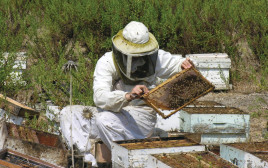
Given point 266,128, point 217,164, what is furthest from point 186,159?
point 266,128

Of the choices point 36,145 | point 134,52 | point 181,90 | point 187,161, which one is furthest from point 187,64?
point 36,145

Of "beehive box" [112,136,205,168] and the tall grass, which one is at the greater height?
the tall grass

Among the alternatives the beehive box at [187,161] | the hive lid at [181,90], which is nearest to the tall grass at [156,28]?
the hive lid at [181,90]

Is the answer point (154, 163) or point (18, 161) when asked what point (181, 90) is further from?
point (18, 161)

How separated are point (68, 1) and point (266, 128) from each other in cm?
540

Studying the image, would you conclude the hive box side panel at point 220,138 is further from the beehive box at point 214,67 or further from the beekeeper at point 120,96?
the beehive box at point 214,67

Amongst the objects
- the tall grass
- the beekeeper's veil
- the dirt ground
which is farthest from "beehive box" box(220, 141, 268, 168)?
the tall grass

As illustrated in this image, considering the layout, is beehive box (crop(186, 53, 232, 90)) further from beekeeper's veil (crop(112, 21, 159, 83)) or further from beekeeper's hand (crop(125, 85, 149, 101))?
beekeeper's hand (crop(125, 85, 149, 101))

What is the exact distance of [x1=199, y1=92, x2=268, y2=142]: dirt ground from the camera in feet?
20.6

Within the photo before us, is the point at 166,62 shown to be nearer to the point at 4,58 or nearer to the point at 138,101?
the point at 138,101

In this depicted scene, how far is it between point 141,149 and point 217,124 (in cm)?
158

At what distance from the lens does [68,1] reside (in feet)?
32.8

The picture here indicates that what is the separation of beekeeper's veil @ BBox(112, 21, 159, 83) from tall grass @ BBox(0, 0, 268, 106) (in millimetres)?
3629

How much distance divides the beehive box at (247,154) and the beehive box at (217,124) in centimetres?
99
